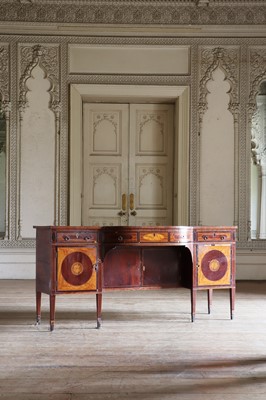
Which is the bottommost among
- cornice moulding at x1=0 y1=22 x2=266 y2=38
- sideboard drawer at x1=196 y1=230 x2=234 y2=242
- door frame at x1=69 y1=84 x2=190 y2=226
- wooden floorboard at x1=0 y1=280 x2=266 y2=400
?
wooden floorboard at x1=0 y1=280 x2=266 y2=400

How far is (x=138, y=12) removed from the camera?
25.9ft

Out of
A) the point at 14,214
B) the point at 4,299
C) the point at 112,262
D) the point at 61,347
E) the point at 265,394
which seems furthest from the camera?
the point at 14,214

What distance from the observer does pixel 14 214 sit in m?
7.75

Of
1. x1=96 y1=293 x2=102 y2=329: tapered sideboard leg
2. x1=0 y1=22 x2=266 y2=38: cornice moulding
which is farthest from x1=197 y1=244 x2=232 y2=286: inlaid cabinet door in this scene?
x1=0 y1=22 x2=266 y2=38: cornice moulding

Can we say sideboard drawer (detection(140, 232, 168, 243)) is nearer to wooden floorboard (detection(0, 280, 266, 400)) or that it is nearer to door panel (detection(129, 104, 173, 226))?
wooden floorboard (detection(0, 280, 266, 400))

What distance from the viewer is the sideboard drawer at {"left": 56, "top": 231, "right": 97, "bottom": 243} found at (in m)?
4.28

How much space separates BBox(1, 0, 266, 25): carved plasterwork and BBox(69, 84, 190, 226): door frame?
946 millimetres

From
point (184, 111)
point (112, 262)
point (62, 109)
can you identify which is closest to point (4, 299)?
point (112, 262)

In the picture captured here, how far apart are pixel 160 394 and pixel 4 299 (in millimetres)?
3427

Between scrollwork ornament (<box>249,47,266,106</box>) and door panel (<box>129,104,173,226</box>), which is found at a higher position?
scrollwork ornament (<box>249,47,266,106</box>)

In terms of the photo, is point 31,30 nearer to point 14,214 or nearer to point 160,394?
point 14,214

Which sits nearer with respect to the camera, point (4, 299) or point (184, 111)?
point (4, 299)

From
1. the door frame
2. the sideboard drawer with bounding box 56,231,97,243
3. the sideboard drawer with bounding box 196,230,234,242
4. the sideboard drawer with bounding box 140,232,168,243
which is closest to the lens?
the sideboard drawer with bounding box 56,231,97,243

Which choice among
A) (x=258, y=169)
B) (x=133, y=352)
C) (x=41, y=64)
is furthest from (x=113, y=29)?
(x=133, y=352)
